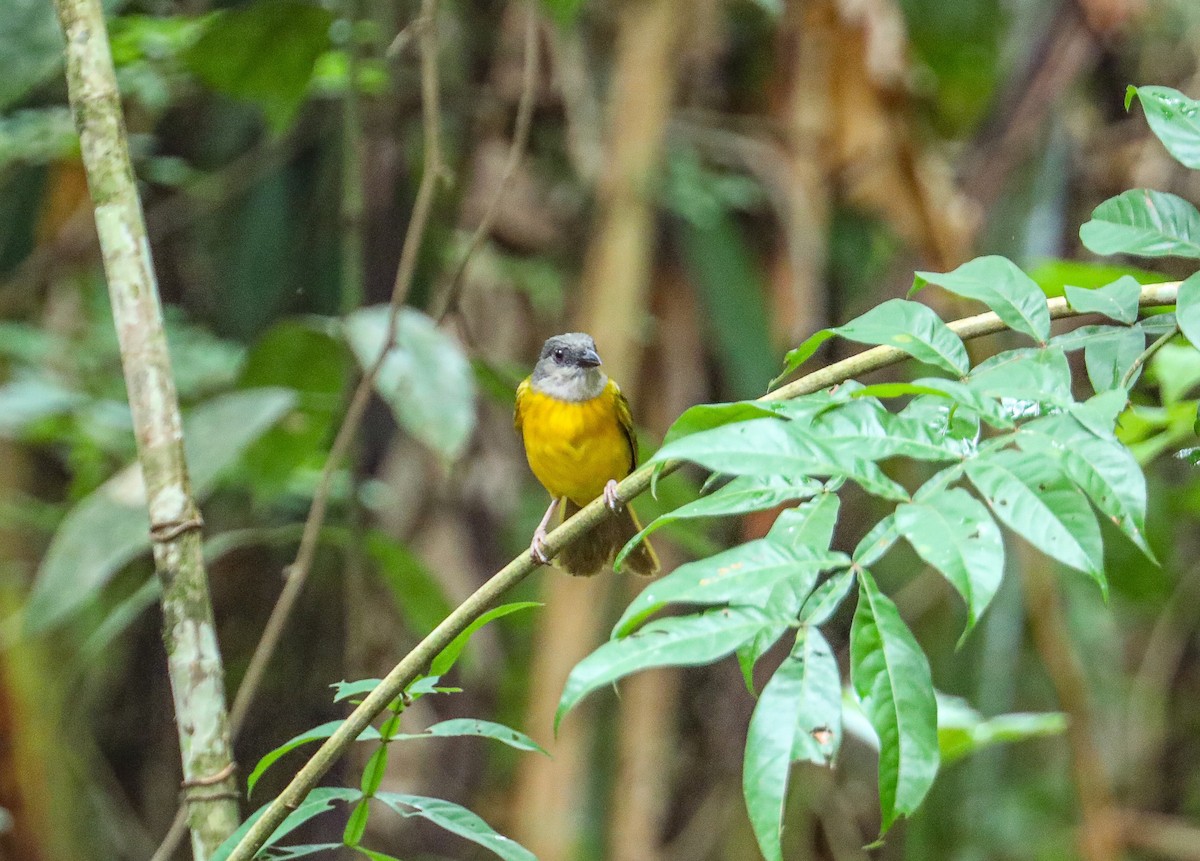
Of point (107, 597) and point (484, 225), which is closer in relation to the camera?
point (484, 225)

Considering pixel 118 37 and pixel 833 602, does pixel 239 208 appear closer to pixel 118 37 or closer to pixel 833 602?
pixel 118 37

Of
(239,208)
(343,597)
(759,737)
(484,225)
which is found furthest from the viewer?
(239,208)

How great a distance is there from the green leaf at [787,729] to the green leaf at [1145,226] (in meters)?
0.56

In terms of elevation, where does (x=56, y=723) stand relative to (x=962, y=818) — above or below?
above

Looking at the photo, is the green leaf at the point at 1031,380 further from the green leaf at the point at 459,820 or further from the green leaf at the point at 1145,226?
the green leaf at the point at 459,820

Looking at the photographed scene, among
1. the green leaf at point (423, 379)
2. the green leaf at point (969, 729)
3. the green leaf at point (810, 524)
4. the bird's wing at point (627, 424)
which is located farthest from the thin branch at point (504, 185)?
the green leaf at point (810, 524)

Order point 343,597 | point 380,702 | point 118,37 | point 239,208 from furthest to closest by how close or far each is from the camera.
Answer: point 239,208 < point 343,597 < point 118,37 < point 380,702

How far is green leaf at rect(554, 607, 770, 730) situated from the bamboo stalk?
948mm

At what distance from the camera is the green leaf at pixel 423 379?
2.71 m

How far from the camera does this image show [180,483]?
189 cm

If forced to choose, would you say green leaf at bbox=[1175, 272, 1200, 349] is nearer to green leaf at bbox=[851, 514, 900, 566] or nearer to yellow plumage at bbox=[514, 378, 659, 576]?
green leaf at bbox=[851, 514, 900, 566]

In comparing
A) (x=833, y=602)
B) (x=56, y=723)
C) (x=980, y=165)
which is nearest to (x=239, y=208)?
(x=56, y=723)

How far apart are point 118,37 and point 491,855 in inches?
143

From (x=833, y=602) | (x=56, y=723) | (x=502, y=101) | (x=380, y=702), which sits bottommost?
(x=56, y=723)
